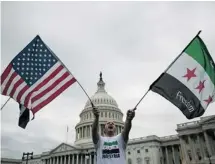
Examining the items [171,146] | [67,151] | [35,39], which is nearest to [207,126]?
[171,146]

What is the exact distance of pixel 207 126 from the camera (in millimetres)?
59344

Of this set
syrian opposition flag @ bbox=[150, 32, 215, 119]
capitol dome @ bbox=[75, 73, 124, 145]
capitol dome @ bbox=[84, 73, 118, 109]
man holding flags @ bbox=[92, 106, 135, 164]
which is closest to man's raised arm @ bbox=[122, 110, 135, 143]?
man holding flags @ bbox=[92, 106, 135, 164]

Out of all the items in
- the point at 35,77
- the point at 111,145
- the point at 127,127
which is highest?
the point at 35,77

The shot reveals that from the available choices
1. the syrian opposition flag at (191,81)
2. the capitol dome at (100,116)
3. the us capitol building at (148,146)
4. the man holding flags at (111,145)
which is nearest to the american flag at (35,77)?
the syrian opposition flag at (191,81)

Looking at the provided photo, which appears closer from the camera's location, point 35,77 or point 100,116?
point 35,77

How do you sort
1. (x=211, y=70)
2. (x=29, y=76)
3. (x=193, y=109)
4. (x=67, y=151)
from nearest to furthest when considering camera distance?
(x=193, y=109) → (x=211, y=70) → (x=29, y=76) → (x=67, y=151)

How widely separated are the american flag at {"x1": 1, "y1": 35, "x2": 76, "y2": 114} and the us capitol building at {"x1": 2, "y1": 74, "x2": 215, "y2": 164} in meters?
45.3

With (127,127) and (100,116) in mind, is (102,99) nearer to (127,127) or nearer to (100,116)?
(100,116)

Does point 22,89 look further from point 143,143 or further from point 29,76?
point 143,143

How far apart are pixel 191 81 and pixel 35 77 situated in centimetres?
693

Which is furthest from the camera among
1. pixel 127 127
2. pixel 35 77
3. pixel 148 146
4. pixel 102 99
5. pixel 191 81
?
pixel 102 99

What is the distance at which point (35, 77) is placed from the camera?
11.2m

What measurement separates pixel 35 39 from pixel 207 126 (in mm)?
56897

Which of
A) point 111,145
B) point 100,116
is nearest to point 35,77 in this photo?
point 111,145
